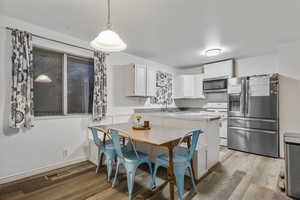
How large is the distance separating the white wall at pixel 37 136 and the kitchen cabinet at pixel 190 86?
8.67ft

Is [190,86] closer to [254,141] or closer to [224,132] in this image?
[224,132]

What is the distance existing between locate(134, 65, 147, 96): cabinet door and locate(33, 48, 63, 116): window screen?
1568mm

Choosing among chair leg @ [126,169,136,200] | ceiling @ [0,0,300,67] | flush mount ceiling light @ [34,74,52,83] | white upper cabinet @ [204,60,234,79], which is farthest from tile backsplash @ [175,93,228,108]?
flush mount ceiling light @ [34,74,52,83]

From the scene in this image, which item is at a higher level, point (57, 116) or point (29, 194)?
point (57, 116)

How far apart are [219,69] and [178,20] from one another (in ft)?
8.56

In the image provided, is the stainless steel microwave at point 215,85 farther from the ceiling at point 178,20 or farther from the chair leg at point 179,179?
the chair leg at point 179,179

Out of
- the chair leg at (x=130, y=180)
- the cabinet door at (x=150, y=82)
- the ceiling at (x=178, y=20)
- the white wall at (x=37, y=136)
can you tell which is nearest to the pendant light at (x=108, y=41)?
the ceiling at (x=178, y=20)

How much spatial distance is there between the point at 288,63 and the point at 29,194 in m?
5.14

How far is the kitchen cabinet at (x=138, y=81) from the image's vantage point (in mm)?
3590

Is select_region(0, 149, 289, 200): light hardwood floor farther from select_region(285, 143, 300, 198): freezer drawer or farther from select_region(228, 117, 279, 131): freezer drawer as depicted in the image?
select_region(228, 117, 279, 131): freezer drawer

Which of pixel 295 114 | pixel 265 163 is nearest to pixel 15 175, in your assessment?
pixel 265 163

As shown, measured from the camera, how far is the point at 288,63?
3195 mm

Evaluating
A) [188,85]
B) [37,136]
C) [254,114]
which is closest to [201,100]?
[188,85]

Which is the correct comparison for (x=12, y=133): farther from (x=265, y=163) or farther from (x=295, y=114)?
(x=295, y=114)
